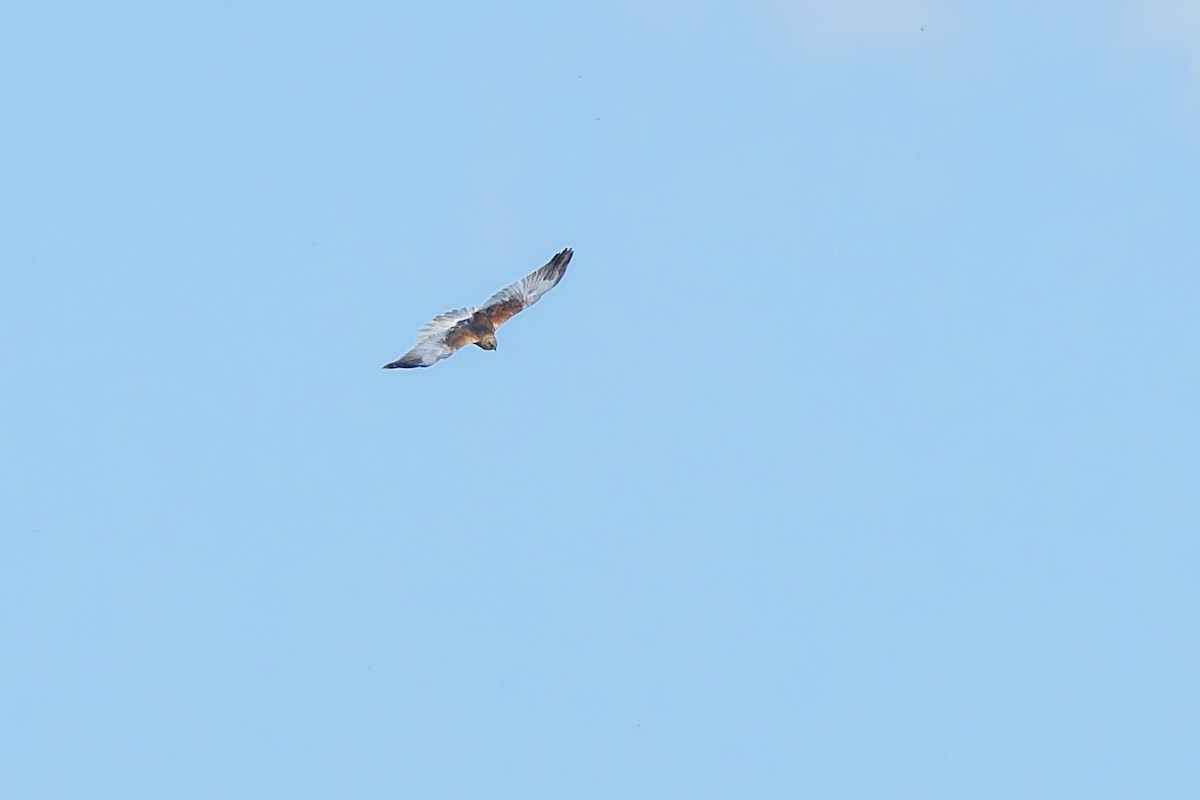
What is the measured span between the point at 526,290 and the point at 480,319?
1452 millimetres

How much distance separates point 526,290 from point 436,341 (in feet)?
9.02

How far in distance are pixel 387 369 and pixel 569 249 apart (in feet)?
19.0

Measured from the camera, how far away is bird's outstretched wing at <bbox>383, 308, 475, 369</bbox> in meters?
67.9

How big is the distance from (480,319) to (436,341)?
1307 millimetres

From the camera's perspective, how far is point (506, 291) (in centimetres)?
6781

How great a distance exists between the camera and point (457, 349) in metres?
68.4

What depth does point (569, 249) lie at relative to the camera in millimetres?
68188

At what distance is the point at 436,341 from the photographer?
68.0m

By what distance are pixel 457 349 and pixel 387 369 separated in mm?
2097

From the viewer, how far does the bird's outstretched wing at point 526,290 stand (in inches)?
2667

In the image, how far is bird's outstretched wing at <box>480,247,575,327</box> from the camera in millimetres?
67750

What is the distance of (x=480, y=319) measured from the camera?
223 ft

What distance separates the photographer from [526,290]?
2675 inches

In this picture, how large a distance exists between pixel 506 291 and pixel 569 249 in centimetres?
205
